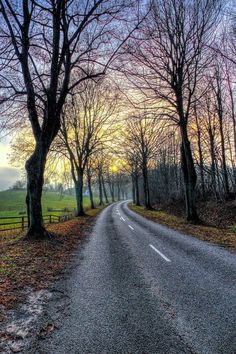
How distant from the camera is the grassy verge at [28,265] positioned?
5.40m

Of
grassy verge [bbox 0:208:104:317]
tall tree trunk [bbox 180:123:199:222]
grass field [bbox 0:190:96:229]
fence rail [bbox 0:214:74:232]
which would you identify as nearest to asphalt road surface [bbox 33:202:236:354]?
grassy verge [bbox 0:208:104:317]

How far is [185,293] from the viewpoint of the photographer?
4.83 meters

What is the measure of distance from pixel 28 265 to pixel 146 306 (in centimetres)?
441

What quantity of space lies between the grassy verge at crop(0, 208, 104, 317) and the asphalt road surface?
0.65 metres

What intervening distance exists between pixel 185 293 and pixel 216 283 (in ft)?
2.96

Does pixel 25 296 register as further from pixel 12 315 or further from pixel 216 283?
pixel 216 283

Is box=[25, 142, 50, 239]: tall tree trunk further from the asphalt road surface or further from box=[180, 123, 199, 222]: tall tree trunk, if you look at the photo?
box=[180, 123, 199, 222]: tall tree trunk

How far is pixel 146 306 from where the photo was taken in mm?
4352

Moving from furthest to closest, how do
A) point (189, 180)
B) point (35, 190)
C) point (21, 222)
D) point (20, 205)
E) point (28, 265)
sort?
point (20, 205) → point (21, 222) → point (189, 180) → point (35, 190) → point (28, 265)

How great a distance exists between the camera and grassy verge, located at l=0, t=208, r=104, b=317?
540 cm

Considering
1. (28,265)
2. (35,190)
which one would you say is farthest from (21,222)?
(28,265)

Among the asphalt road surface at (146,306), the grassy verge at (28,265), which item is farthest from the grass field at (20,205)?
the asphalt road surface at (146,306)

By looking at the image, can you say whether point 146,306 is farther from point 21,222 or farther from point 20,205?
point 20,205

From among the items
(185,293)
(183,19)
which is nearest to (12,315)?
(185,293)
